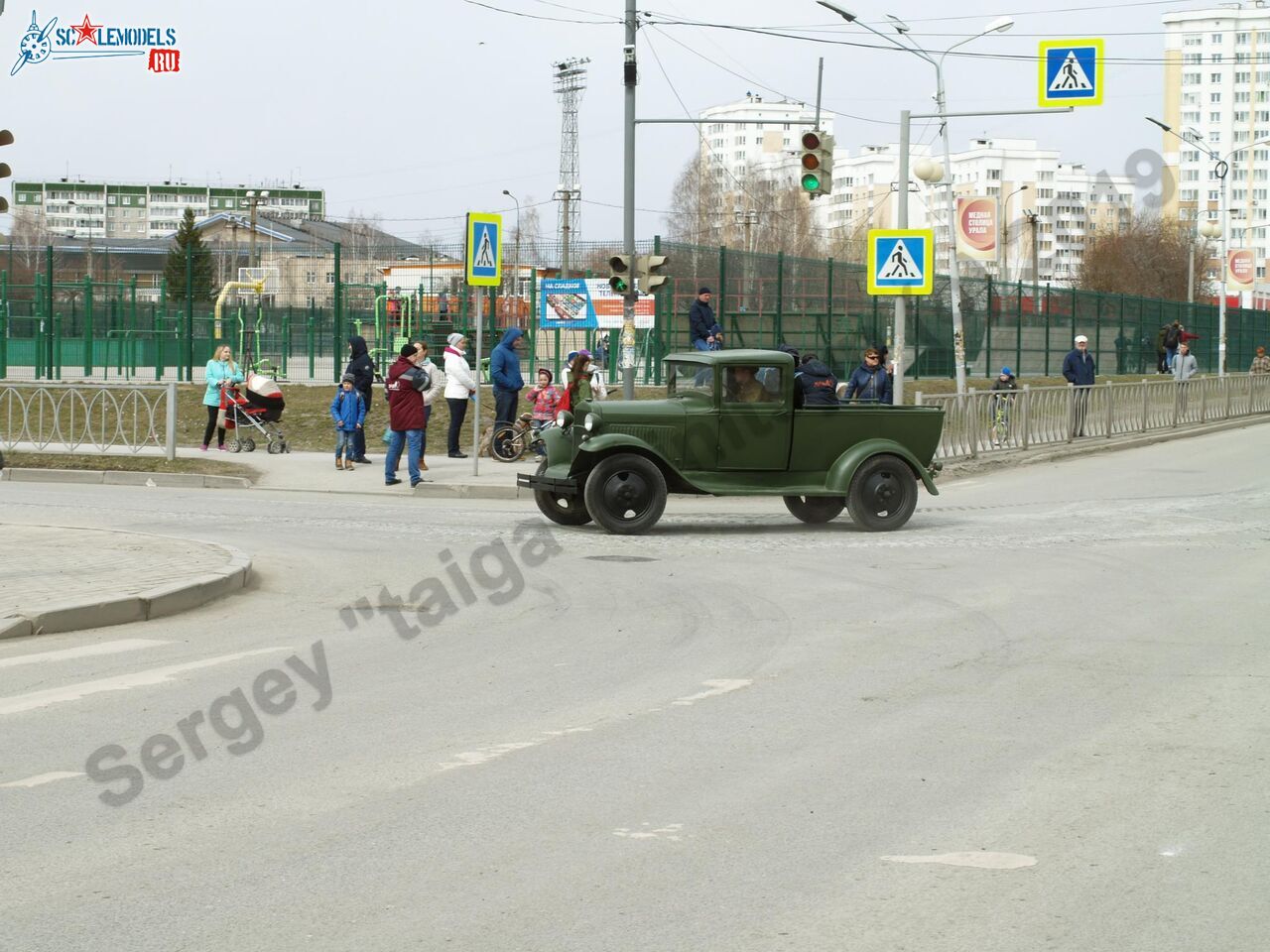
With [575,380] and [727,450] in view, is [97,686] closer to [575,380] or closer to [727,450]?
[727,450]

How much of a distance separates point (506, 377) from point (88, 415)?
→ 6117mm

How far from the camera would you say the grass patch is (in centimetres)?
2161

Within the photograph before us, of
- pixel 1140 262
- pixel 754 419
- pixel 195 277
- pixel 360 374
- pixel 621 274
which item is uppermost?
pixel 1140 262

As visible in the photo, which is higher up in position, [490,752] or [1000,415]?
[1000,415]

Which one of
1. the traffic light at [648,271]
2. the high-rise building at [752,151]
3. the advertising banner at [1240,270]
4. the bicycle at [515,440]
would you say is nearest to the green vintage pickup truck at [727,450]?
the traffic light at [648,271]

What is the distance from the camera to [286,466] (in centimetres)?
2277

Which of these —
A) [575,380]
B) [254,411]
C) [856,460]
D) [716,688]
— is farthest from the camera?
[254,411]

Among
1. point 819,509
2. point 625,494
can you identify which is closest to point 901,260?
point 819,509

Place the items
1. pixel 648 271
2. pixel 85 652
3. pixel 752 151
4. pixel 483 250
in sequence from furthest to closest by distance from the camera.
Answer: pixel 752 151, pixel 648 271, pixel 483 250, pixel 85 652

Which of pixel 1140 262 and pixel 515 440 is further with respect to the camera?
pixel 1140 262

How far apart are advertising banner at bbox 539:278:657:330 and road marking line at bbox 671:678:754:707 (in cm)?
1919

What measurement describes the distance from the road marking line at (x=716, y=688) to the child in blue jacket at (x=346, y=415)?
48.8 feet

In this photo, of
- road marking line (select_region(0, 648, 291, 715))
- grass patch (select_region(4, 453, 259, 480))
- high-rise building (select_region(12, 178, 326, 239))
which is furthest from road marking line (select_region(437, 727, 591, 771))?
high-rise building (select_region(12, 178, 326, 239))

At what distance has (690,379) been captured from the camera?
1619cm
